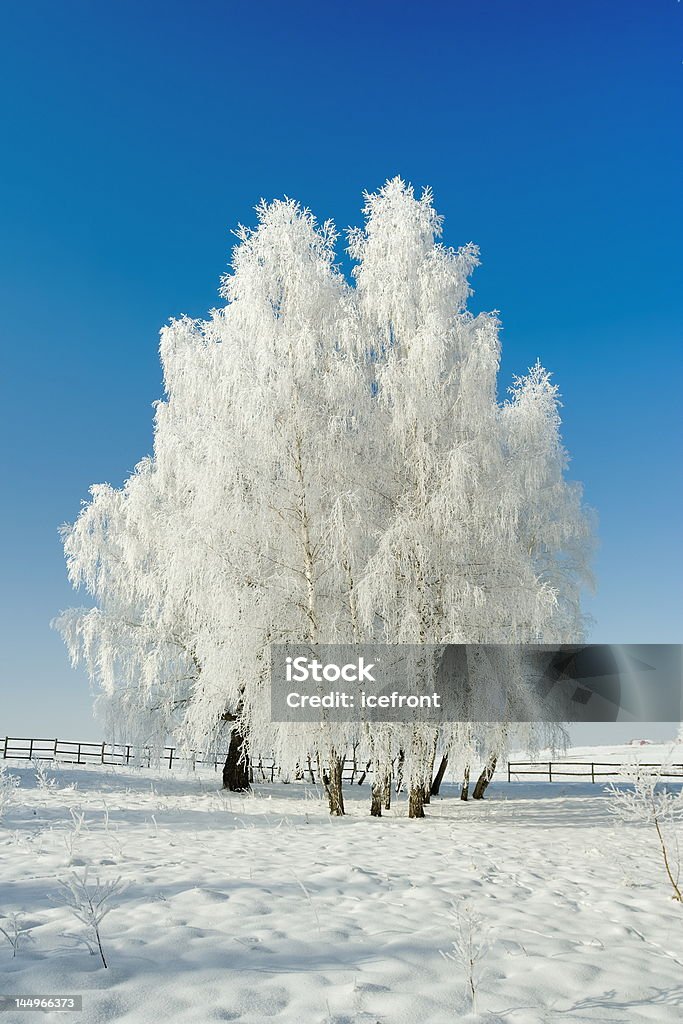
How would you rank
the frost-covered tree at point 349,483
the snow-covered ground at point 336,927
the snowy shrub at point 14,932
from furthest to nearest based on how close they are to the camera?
the frost-covered tree at point 349,483
the snowy shrub at point 14,932
the snow-covered ground at point 336,927

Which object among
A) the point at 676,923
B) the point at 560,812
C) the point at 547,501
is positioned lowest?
the point at 560,812

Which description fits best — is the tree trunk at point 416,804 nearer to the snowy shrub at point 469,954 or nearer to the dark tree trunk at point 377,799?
the dark tree trunk at point 377,799

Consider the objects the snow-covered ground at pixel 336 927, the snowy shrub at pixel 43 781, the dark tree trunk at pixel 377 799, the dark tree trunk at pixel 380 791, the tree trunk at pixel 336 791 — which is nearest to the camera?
the snow-covered ground at pixel 336 927

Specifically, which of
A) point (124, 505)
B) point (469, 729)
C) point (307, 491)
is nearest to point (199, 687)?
point (307, 491)

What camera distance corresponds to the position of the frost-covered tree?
457 inches

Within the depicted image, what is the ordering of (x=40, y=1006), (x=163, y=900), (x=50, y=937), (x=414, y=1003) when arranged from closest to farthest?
(x=40, y=1006)
(x=414, y=1003)
(x=50, y=937)
(x=163, y=900)

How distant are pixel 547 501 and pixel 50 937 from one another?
601 inches

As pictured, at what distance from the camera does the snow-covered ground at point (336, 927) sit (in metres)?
3.12

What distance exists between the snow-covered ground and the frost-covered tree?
3021 mm

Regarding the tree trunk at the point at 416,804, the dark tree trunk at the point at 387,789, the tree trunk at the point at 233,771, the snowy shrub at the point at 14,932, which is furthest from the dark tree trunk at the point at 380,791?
the snowy shrub at the point at 14,932

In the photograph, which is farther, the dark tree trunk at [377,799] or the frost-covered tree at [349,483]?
the dark tree trunk at [377,799]

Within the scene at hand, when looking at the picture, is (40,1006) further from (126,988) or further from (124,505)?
(124,505)

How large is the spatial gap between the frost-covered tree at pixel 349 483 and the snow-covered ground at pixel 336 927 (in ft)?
9.91

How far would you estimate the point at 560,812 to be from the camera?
14.5 m
